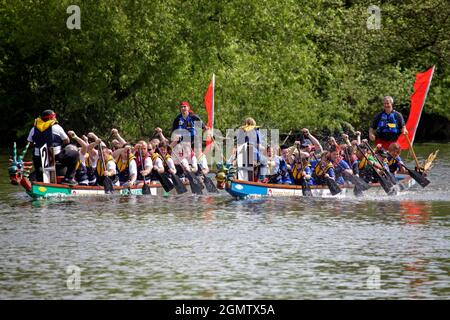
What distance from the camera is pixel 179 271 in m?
20.7

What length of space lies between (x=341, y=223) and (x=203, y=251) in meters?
5.01

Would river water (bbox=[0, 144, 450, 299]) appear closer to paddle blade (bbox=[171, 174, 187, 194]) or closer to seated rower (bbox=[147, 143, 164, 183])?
paddle blade (bbox=[171, 174, 187, 194])

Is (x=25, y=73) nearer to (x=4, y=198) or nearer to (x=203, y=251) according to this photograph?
(x=4, y=198)

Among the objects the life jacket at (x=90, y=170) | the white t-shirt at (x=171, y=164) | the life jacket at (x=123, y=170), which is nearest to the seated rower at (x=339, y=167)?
the white t-shirt at (x=171, y=164)

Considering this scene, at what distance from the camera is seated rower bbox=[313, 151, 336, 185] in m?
32.0

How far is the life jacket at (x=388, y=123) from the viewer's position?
33719 millimetres

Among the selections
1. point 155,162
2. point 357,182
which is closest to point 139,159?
point 155,162

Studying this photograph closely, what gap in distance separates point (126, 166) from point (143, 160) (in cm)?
50

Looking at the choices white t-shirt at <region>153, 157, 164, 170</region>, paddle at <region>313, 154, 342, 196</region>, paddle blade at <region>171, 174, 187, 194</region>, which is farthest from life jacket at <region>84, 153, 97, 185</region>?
paddle at <region>313, 154, 342, 196</region>

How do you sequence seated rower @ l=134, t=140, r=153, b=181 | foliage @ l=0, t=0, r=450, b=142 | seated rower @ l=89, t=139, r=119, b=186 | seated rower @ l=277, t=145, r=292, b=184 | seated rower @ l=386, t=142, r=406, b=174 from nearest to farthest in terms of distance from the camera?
1. seated rower @ l=89, t=139, r=119, b=186
2. seated rower @ l=277, t=145, r=292, b=184
3. seated rower @ l=134, t=140, r=153, b=181
4. seated rower @ l=386, t=142, r=406, b=174
5. foliage @ l=0, t=0, r=450, b=142

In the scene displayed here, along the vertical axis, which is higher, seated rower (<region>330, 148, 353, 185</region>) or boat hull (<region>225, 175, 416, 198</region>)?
seated rower (<region>330, 148, 353, 185</region>)

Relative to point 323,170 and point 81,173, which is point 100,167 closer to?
point 81,173

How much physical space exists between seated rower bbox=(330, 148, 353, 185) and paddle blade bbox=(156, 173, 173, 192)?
14.4 ft

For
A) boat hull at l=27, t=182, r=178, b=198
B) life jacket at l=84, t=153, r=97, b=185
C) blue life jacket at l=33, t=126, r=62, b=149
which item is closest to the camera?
boat hull at l=27, t=182, r=178, b=198
